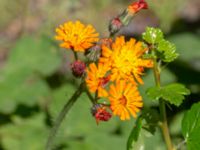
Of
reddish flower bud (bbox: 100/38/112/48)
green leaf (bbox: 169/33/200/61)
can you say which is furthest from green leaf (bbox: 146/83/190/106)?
green leaf (bbox: 169/33/200/61)

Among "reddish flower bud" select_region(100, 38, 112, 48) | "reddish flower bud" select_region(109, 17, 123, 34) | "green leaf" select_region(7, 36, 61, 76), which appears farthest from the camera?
"green leaf" select_region(7, 36, 61, 76)

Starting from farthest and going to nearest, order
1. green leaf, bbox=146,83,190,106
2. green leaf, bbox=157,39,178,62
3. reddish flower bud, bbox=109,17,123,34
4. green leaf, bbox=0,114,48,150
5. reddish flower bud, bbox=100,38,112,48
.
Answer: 1. green leaf, bbox=0,114,48,150
2. reddish flower bud, bbox=109,17,123,34
3. reddish flower bud, bbox=100,38,112,48
4. green leaf, bbox=157,39,178,62
5. green leaf, bbox=146,83,190,106

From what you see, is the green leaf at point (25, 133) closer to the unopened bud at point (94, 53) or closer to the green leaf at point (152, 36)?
the unopened bud at point (94, 53)

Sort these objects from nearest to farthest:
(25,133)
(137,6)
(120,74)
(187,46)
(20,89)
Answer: (120,74), (137,6), (25,133), (20,89), (187,46)

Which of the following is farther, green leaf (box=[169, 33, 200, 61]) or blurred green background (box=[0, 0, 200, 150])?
green leaf (box=[169, 33, 200, 61])

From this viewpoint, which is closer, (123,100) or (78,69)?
(123,100)

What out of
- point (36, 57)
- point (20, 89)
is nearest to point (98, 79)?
point (20, 89)

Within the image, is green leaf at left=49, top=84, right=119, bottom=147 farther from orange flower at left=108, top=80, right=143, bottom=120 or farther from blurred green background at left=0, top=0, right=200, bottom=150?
orange flower at left=108, top=80, right=143, bottom=120

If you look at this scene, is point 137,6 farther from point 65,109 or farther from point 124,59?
point 65,109
